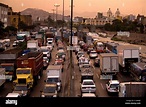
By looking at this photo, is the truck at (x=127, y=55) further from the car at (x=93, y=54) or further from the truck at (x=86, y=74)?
the car at (x=93, y=54)

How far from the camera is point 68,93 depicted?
3346mm

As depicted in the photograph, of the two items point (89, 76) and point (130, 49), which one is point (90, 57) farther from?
point (89, 76)

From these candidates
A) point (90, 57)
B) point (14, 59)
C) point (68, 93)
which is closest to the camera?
point (68, 93)

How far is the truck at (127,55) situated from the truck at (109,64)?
0.46ft

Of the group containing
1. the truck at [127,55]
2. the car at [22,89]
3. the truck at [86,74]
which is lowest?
the car at [22,89]

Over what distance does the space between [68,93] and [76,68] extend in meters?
1.09

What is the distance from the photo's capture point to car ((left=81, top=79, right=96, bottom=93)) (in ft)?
11.7

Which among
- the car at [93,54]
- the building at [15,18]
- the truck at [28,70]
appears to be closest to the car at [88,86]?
the truck at [28,70]


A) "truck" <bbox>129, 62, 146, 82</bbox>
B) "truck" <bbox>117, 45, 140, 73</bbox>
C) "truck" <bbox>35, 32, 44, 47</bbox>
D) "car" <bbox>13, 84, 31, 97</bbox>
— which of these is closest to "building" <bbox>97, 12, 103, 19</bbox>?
"truck" <bbox>117, 45, 140, 73</bbox>

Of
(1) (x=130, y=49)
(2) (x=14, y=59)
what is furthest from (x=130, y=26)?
(2) (x=14, y=59)

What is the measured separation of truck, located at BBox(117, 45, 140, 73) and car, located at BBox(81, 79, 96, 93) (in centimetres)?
76

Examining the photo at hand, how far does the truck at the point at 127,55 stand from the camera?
442 centimetres

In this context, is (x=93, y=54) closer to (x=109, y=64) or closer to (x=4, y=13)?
(x=109, y=64)

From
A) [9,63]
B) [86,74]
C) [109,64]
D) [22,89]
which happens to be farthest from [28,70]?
[109,64]
